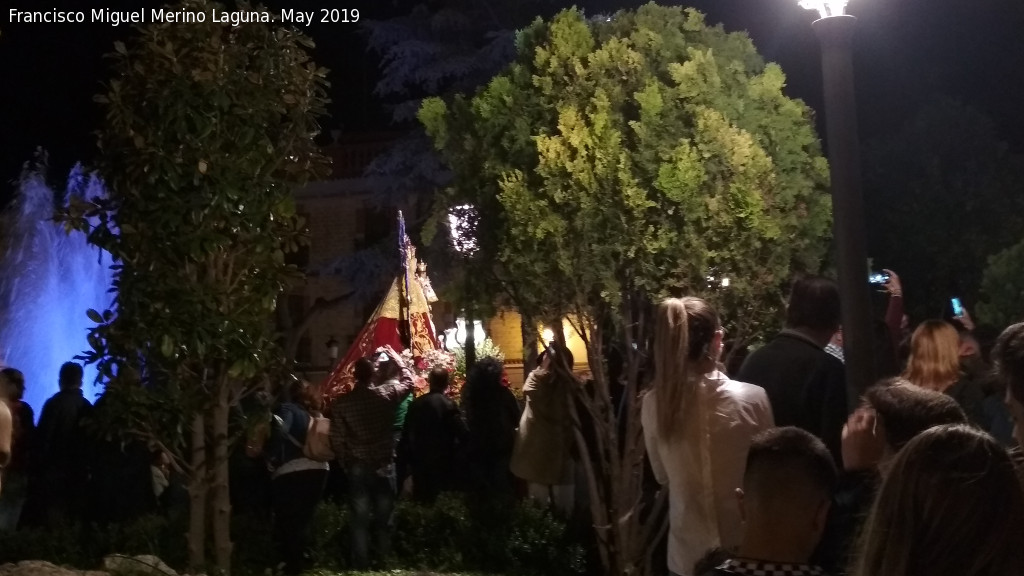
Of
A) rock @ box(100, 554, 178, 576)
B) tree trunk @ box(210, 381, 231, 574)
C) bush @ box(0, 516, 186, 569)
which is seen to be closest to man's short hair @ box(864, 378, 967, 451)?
tree trunk @ box(210, 381, 231, 574)

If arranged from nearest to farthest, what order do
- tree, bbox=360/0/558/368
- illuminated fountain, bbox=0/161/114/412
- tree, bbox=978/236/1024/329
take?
tree, bbox=360/0/558/368
tree, bbox=978/236/1024/329
illuminated fountain, bbox=0/161/114/412

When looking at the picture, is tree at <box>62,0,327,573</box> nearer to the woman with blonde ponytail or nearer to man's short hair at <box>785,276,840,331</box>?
the woman with blonde ponytail

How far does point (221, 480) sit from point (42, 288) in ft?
64.0

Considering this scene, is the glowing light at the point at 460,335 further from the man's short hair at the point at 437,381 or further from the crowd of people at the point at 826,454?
the crowd of people at the point at 826,454

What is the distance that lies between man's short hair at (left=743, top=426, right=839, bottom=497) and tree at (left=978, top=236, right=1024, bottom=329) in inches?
806

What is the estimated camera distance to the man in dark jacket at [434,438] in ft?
32.5

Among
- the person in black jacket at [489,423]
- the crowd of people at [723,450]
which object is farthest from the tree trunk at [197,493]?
the person in black jacket at [489,423]

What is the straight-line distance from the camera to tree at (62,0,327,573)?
620cm

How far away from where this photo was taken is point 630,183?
684 cm

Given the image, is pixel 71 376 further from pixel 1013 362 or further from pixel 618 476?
pixel 1013 362

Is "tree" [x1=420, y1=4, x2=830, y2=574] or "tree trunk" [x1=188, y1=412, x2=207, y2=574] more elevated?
"tree" [x1=420, y1=4, x2=830, y2=574]

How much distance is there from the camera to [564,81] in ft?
23.6

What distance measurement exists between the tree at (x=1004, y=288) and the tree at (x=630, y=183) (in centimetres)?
1605

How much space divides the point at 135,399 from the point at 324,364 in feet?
109
